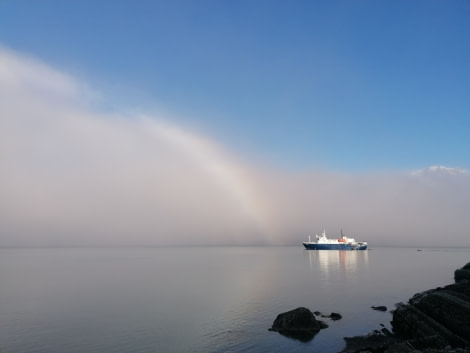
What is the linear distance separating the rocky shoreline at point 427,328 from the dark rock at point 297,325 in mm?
4494

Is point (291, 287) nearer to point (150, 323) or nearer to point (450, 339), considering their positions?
point (150, 323)

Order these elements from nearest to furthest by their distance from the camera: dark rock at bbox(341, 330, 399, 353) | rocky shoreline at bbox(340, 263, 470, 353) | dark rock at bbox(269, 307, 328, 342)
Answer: rocky shoreline at bbox(340, 263, 470, 353) < dark rock at bbox(341, 330, 399, 353) < dark rock at bbox(269, 307, 328, 342)

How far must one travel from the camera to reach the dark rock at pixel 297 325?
1568 inches

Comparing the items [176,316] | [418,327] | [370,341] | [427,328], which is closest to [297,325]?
[370,341]

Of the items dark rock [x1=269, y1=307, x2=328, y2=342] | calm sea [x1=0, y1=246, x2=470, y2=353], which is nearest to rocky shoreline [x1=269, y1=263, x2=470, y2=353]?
dark rock [x1=269, y1=307, x2=328, y2=342]

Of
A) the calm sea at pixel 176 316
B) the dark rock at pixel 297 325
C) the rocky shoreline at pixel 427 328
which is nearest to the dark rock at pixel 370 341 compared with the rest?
the rocky shoreline at pixel 427 328

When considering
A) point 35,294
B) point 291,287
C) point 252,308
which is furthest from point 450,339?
point 35,294

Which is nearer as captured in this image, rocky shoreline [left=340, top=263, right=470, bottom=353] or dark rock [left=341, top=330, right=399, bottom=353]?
rocky shoreline [left=340, top=263, right=470, bottom=353]

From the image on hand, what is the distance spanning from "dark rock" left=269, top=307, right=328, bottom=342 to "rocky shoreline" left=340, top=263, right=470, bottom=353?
449 cm

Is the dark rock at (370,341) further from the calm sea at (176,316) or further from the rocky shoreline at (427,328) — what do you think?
the calm sea at (176,316)

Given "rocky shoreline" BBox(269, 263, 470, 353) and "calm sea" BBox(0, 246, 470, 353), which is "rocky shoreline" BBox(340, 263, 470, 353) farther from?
"calm sea" BBox(0, 246, 470, 353)

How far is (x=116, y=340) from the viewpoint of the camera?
122ft

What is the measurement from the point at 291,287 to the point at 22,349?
199 ft

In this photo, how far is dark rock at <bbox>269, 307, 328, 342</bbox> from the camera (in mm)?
39838
